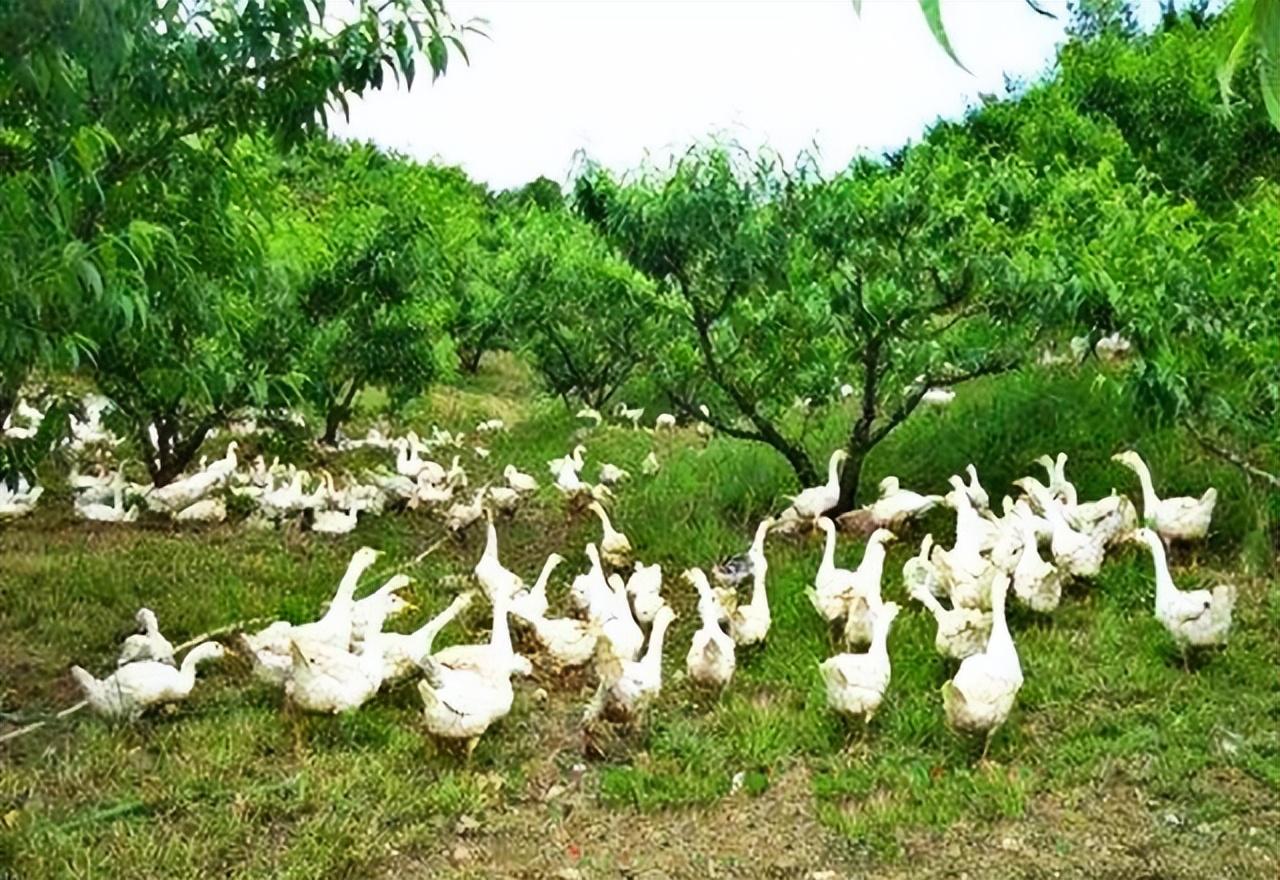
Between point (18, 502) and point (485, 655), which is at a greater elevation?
point (18, 502)

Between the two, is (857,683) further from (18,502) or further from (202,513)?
(18,502)

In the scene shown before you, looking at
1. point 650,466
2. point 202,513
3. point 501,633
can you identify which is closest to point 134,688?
point 501,633

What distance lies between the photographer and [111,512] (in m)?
10.4

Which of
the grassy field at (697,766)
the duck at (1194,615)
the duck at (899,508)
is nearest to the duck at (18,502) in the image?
the grassy field at (697,766)

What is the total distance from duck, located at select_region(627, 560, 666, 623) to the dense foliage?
2303 millimetres

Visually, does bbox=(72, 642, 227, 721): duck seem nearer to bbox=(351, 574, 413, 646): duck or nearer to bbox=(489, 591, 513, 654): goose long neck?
bbox=(351, 574, 413, 646): duck

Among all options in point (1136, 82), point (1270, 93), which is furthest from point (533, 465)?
point (1270, 93)

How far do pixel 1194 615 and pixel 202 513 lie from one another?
725 centimetres

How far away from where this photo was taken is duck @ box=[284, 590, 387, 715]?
220 inches

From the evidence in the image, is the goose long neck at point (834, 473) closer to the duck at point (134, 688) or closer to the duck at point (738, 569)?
the duck at point (738, 569)

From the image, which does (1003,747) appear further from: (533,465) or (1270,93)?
(533,465)

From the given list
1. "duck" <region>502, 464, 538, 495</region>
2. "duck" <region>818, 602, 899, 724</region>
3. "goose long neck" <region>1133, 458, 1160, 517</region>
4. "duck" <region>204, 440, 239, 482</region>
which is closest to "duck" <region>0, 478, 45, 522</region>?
"duck" <region>204, 440, 239, 482</region>

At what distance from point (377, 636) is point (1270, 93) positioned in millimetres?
5632

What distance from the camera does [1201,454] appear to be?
921 cm
